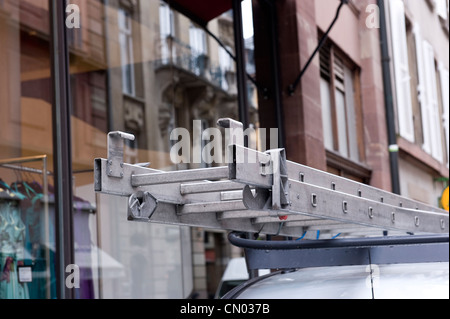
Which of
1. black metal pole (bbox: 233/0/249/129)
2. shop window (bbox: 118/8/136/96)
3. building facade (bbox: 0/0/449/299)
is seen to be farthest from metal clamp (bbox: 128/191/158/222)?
shop window (bbox: 118/8/136/96)

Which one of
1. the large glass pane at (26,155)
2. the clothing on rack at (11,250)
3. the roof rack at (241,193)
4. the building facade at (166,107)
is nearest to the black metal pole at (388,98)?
the building facade at (166,107)

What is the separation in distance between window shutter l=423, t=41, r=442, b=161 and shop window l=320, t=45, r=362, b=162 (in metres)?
0.64

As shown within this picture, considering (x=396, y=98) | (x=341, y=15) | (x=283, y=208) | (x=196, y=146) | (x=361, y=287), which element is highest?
(x=341, y=15)

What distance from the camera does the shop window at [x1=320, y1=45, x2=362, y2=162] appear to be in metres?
3.43

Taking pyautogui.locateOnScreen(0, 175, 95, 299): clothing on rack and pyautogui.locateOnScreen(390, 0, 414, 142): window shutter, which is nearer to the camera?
pyautogui.locateOnScreen(390, 0, 414, 142): window shutter

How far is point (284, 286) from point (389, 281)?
1.25 feet

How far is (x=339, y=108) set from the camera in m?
3.44

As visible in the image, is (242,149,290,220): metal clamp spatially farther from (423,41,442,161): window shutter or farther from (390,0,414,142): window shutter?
(423,41,442,161): window shutter

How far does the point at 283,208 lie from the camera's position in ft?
5.21

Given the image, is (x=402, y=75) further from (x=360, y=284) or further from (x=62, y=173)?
(x=360, y=284)

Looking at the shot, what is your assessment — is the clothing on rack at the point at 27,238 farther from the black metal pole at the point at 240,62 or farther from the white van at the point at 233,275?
the white van at the point at 233,275

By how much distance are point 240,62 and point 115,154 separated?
411 centimetres
